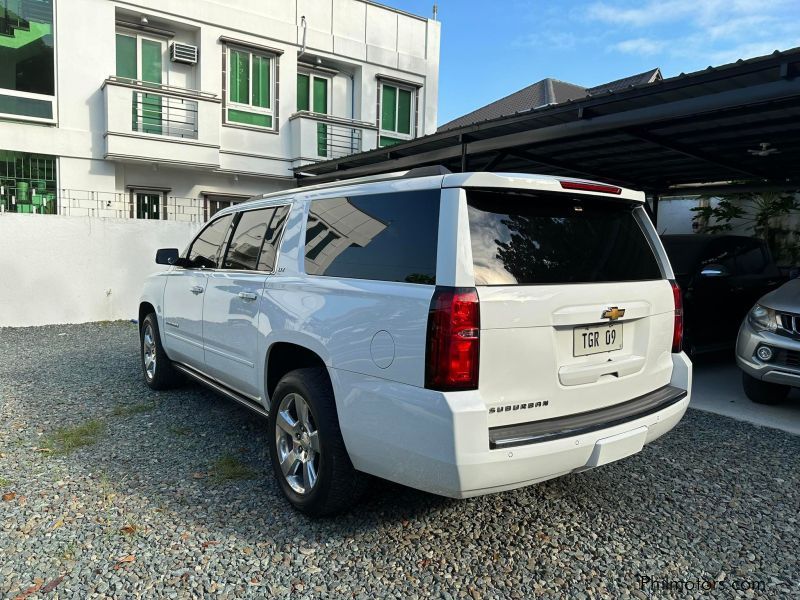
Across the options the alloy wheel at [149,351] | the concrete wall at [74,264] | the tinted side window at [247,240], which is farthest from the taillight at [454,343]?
the concrete wall at [74,264]

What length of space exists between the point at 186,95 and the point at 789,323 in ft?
38.4

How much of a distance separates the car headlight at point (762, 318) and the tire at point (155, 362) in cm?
573

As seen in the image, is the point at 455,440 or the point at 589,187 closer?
the point at 455,440

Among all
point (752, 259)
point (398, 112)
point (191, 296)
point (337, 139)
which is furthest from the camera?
point (398, 112)

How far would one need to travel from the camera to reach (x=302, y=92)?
15.0 meters

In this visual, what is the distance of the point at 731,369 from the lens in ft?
24.7

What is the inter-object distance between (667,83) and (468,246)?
4477 millimetres

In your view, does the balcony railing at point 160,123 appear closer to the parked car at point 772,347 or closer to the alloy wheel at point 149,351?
the alloy wheel at point 149,351

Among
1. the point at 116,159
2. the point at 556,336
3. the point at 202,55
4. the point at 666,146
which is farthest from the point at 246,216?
the point at 202,55

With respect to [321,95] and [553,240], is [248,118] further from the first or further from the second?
[553,240]

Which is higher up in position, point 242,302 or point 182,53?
point 182,53

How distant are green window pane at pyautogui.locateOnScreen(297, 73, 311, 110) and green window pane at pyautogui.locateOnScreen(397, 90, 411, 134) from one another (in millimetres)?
2681

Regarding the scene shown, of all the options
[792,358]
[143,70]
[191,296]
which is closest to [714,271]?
[792,358]

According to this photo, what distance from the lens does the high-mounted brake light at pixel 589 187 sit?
2.92 metres
